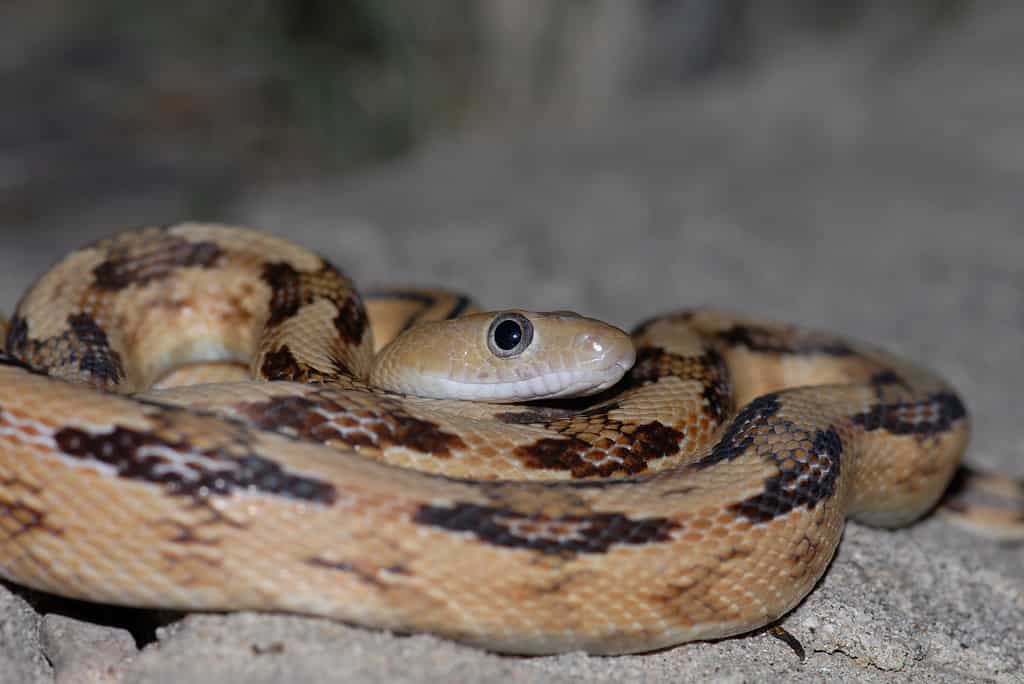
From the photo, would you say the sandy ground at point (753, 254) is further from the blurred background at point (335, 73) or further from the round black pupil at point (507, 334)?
the round black pupil at point (507, 334)

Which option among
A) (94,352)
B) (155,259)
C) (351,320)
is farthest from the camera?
(155,259)

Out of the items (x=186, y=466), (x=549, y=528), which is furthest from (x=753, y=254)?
(x=186, y=466)

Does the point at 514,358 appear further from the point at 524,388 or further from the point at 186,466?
the point at 186,466

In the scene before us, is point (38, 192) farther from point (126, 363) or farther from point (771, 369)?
point (771, 369)

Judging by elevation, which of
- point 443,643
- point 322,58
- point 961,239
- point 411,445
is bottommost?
point 443,643

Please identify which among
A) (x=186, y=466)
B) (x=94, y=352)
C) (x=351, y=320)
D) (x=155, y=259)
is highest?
(x=155, y=259)

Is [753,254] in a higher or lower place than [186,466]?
higher

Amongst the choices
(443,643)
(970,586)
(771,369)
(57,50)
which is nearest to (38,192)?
(57,50)

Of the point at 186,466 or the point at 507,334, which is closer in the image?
the point at 186,466
